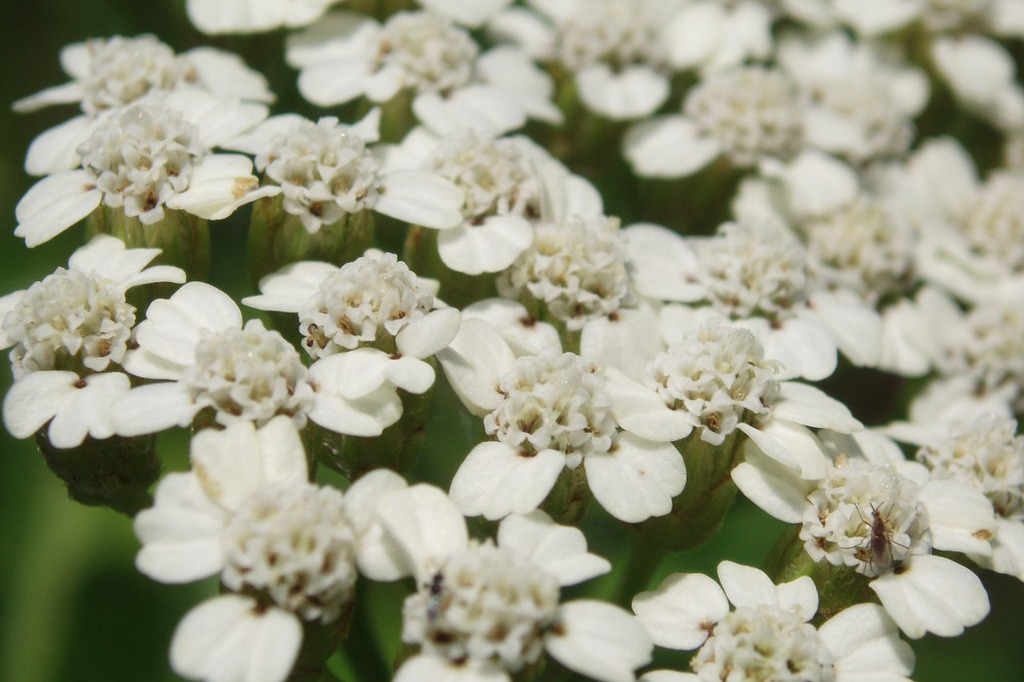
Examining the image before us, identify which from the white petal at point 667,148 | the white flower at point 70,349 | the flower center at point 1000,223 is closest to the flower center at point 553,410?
the white flower at point 70,349

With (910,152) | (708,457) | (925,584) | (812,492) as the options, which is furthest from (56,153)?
(910,152)

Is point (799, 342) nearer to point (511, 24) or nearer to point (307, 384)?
point (307, 384)

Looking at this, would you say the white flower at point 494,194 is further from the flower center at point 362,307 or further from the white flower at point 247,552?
the white flower at point 247,552

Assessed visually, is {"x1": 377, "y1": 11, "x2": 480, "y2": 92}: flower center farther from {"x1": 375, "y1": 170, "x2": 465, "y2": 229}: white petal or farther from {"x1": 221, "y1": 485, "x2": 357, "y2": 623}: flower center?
{"x1": 221, "y1": 485, "x2": 357, "y2": 623}: flower center

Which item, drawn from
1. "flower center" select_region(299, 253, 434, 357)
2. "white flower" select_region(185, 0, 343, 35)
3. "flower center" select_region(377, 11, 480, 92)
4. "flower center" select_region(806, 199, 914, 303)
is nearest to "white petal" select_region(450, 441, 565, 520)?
"flower center" select_region(299, 253, 434, 357)

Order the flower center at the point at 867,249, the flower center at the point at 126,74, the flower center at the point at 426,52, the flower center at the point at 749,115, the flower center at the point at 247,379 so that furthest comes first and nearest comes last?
the flower center at the point at 749,115 → the flower center at the point at 867,249 → the flower center at the point at 426,52 → the flower center at the point at 126,74 → the flower center at the point at 247,379
